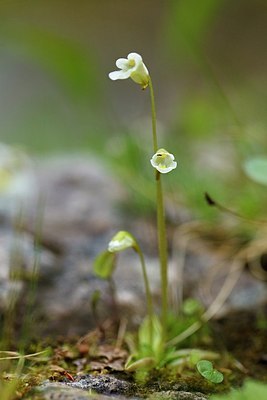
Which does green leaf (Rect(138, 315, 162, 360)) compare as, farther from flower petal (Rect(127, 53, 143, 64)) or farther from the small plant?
flower petal (Rect(127, 53, 143, 64))

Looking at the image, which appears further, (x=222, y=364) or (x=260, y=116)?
(x=260, y=116)

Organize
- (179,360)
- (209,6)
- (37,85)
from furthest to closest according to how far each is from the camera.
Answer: (37,85)
(209,6)
(179,360)

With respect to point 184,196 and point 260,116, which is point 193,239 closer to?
point 184,196

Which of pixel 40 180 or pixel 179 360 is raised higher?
pixel 40 180

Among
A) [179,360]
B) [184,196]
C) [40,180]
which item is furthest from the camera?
[40,180]

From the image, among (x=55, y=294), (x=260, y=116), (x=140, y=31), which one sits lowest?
(x=55, y=294)

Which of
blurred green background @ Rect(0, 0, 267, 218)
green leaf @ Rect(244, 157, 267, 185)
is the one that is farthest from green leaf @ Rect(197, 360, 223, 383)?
blurred green background @ Rect(0, 0, 267, 218)

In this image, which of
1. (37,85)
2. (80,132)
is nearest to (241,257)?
(80,132)
